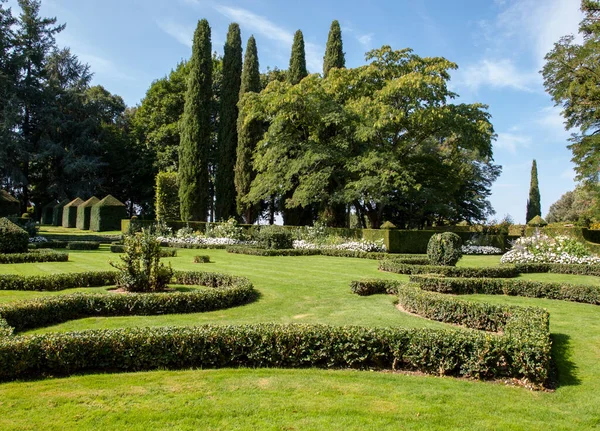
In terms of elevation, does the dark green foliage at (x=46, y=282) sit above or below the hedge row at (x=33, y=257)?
below

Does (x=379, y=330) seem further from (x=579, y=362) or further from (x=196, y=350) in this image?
(x=579, y=362)

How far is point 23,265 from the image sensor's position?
12.5m

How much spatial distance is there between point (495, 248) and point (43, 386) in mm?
22062

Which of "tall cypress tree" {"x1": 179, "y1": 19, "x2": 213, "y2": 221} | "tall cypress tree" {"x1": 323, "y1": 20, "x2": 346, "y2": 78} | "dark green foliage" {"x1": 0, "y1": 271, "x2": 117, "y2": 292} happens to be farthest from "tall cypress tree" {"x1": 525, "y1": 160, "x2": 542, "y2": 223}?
"dark green foliage" {"x1": 0, "y1": 271, "x2": 117, "y2": 292}

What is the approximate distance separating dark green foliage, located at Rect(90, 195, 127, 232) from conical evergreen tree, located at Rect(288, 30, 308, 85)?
1486 cm

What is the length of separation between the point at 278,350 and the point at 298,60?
27.5 m

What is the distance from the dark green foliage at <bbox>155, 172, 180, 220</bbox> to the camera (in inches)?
991

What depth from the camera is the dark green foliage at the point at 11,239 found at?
13.9m

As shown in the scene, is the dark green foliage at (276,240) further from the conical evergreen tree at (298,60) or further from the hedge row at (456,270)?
the conical evergreen tree at (298,60)

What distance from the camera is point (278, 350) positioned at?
502cm

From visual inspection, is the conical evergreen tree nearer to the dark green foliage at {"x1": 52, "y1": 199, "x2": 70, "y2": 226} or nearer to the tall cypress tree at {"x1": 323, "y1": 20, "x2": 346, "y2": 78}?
the tall cypress tree at {"x1": 323, "y1": 20, "x2": 346, "y2": 78}

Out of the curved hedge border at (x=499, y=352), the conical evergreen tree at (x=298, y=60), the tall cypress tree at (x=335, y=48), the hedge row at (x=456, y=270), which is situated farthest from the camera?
the conical evergreen tree at (x=298, y=60)

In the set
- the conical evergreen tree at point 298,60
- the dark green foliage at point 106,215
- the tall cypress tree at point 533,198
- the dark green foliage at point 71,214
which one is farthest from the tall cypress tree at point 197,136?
the tall cypress tree at point 533,198

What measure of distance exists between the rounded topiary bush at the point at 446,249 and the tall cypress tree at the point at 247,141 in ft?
59.6
